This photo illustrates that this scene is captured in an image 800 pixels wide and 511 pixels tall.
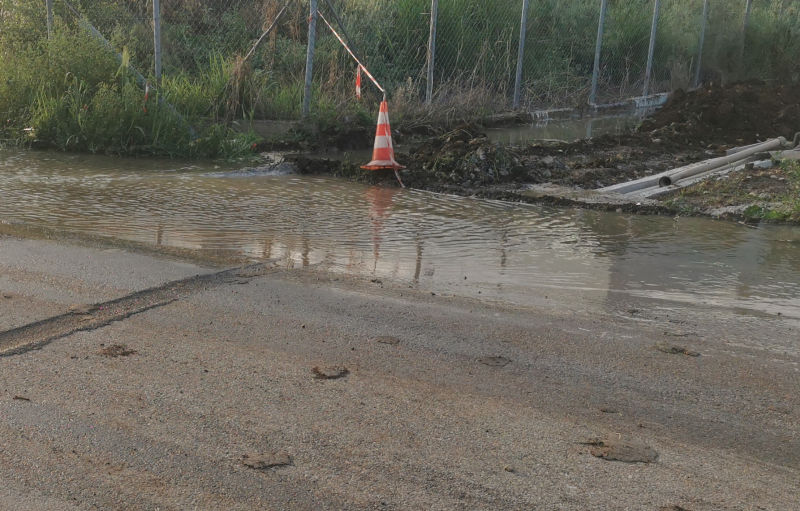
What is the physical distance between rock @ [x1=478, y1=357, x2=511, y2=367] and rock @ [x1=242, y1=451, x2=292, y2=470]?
1365mm

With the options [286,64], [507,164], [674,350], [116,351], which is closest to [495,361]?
[674,350]

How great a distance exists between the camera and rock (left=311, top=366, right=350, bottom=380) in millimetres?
4211

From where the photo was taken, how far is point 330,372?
427cm

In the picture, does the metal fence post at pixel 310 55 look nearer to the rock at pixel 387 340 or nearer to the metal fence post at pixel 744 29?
the rock at pixel 387 340

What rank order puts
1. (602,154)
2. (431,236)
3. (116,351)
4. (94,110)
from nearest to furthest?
(116,351) < (431,236) < (94,110) < (602,154)

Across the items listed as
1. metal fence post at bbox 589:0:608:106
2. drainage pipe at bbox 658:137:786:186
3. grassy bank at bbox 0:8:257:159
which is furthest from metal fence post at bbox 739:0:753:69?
grassy bank at bbox 0:8:257:159

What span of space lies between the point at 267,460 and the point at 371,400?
27.7 inches

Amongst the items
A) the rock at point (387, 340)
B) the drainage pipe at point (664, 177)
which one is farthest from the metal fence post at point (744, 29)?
the rock at point (387, 340)

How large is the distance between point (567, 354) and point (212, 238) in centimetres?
349

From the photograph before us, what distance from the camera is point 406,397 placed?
4.01 metres

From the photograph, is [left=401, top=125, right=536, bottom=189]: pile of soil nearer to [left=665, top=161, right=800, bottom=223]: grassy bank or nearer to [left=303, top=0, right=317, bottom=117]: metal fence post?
[left=665, top=161, right=800, bottom=223]: grassy bank

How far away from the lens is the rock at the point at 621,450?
11.4 feet

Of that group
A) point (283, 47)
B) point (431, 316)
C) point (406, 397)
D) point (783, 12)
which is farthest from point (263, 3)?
point (783, 12)

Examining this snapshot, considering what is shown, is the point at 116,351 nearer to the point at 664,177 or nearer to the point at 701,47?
the point at 664,177
